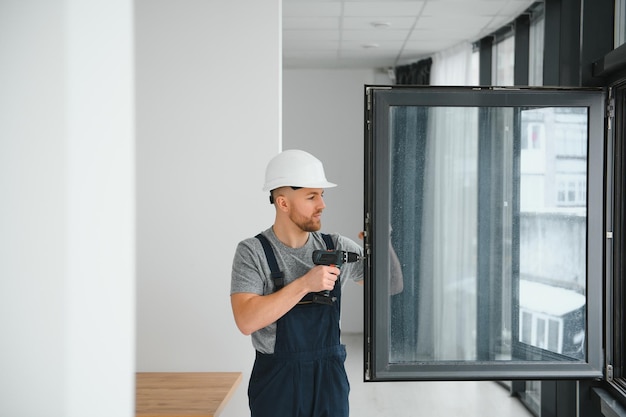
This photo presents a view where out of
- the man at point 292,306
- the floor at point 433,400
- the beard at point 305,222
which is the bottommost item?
the floor at point 433,400

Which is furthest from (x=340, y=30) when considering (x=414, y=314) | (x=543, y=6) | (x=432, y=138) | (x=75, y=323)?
(x=75, y=323)

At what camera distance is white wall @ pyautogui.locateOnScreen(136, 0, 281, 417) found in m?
3.20

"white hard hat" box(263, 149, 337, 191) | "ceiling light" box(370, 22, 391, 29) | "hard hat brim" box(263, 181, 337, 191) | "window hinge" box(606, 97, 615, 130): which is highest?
"ceiling light" box(370, 22, 391, 29)

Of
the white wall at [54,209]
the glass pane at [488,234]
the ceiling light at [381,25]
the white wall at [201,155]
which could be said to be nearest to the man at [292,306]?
the glass pane at [488,234]

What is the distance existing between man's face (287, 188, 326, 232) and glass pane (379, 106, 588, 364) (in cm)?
57

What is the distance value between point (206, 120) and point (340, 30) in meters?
2.35

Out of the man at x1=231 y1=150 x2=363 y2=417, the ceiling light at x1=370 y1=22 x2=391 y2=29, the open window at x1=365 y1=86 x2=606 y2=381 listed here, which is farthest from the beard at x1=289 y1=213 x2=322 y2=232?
the ceiling light at x1=370 y1=22 x2=391 y2=29

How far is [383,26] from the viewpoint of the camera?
5027 millimetres

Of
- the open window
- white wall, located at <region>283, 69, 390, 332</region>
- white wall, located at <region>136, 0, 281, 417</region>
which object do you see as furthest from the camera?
white wall, located at <region>283, 69, 390, 332</region>

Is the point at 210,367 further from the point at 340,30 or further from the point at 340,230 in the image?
the point at 340,230

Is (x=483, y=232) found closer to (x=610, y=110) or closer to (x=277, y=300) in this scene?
(x=610, y=110)

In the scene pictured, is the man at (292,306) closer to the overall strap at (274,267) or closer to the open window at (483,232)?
the overall strap at (274,267)

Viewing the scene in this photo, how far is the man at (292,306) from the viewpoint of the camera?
2.04 meters

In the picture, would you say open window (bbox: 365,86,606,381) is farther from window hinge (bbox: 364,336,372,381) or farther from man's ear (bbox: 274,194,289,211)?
man's ear (bbox: 274,194,289,211)
